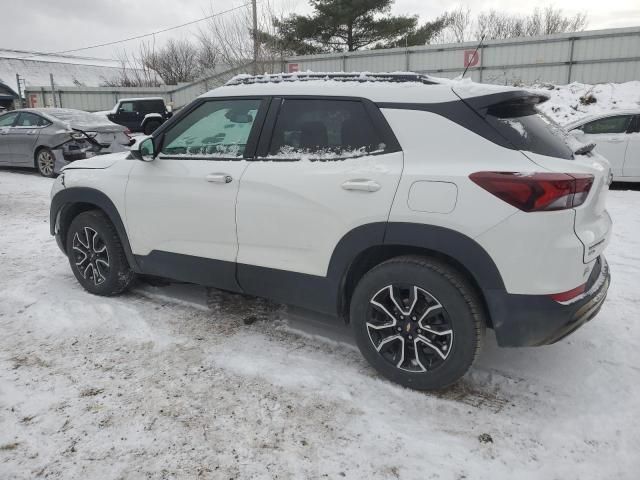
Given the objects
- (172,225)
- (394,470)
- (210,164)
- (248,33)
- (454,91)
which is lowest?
(394,470)

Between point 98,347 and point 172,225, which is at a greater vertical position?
point 172,225

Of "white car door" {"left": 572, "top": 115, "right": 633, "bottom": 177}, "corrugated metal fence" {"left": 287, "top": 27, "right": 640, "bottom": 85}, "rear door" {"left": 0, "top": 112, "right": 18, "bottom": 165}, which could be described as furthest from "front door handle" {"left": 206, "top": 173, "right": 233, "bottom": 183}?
"corrugated metal fence" {"left": 287, "top": 27, "right": 640, "bottom": 85}

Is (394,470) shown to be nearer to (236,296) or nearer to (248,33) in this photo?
(236,296)

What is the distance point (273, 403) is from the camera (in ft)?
8.86

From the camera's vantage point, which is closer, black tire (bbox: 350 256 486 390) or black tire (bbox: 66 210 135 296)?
black tire (bbox: 350 256 486 390)

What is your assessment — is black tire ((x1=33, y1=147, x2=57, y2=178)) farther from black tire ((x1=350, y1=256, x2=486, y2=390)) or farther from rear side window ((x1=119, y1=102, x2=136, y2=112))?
rear side window ((x1=119, y1=102, x2=136, y2=112))

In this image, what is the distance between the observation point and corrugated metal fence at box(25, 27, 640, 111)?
17.1 metres

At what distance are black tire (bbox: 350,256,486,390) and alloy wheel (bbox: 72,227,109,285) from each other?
7.71 ft

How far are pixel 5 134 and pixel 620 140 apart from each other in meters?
12.6

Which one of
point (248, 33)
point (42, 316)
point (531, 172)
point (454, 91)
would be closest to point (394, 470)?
point (531, 172)

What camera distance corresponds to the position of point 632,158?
8.62 meters

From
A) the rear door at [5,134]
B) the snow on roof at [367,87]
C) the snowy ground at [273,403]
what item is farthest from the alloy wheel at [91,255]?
the rear door at [5,134]

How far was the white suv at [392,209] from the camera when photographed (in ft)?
7.93

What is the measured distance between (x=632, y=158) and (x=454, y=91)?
7.71m
